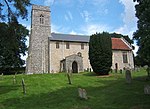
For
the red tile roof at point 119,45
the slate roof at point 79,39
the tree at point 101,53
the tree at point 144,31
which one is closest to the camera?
the tree at point 144,31

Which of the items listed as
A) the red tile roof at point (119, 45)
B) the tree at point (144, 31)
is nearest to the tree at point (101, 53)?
the red tile roof at point (119, 45)

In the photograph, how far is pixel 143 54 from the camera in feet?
49.2

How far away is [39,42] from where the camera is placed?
2024 inches

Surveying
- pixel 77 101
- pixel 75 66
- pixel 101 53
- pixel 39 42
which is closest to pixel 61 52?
pixel 75 66

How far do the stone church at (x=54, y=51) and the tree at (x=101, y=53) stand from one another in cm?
1191

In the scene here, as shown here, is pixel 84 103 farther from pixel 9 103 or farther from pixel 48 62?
pixel 48 62

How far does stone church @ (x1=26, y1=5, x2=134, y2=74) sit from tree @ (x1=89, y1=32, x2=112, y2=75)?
39.1ft

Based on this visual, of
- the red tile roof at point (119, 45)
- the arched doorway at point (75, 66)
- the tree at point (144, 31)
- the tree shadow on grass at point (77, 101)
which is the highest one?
the red tile roof at point (119, 45)

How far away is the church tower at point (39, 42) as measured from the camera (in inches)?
1965

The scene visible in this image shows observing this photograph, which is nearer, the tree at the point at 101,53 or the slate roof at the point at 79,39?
the tree at the point at 101,53

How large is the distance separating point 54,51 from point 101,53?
1749cm

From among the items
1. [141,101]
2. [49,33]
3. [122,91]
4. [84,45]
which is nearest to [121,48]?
[84,45]

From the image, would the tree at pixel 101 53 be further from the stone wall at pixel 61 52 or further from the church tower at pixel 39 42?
the church tower at pixel 39 42

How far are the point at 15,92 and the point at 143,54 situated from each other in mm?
11720
